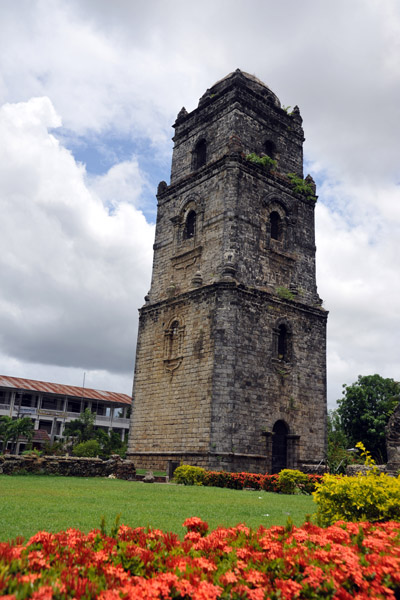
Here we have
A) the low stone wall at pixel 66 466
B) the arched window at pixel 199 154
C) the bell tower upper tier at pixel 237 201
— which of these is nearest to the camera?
the low stone wall at pixel 66 466

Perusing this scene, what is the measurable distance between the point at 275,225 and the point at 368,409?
724 inches

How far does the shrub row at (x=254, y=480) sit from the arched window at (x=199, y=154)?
46.9 feet

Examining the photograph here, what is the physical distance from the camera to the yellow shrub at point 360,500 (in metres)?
6.39

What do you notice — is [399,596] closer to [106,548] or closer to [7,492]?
[106,548]

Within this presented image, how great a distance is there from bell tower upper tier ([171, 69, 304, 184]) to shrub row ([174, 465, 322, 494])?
13120mm

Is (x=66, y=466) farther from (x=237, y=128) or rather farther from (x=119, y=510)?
(x=237, y=128)

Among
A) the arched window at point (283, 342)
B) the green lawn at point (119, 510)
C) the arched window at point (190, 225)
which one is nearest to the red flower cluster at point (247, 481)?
the green lawn at point (119, 510)

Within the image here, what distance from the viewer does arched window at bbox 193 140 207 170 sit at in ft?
77.1

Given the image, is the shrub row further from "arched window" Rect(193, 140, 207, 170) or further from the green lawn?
"arched window" Rect(193, 140, 207, 170)

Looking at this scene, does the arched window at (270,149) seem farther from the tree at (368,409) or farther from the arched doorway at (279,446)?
the tree at (368,409)

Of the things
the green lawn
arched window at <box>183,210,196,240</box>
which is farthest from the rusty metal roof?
the green lawn

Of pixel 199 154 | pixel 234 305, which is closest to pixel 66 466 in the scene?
pixel 234 305

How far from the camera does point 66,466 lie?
16.9 metres

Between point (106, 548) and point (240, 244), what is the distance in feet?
54.2
